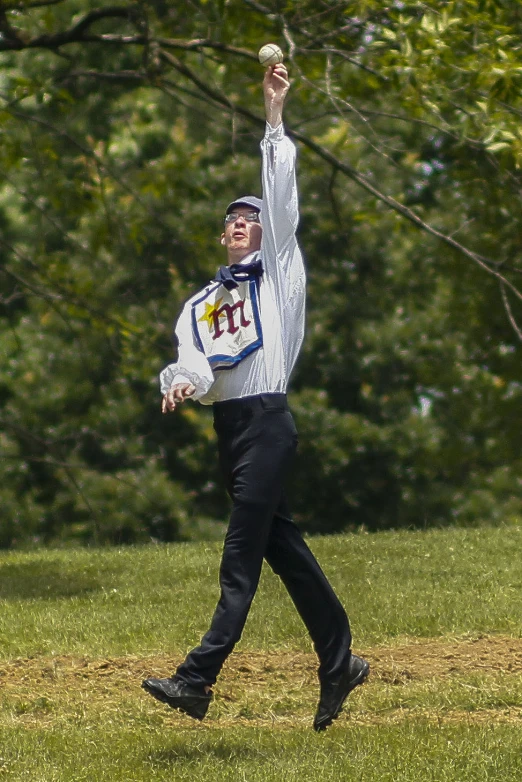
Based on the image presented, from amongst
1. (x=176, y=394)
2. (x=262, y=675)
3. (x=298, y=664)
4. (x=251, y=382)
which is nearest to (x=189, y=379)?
(x=176, y=394)

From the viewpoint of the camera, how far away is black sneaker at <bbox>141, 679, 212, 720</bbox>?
533 centimetres

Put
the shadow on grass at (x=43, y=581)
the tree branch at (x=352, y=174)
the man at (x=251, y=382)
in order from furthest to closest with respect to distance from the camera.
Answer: the shadow on grass at (x=43, y=581)
the tree branch at (x=352, y=174)
the man at (x=251, y=382)

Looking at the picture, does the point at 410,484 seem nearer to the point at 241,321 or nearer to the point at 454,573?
the point at 454,573

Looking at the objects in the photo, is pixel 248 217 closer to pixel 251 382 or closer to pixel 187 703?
pixel 251 382

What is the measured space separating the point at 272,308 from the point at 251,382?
1.02 ft

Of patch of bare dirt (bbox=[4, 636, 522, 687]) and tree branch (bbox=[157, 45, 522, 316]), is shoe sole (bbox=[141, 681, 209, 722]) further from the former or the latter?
tree branch (bbox=[157, 45, 522, 316])

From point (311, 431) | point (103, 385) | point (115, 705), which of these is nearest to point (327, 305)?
point (311, 431)

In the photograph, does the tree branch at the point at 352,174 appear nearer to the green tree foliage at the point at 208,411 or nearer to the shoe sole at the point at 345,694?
the shoe sole at the point at 345,694

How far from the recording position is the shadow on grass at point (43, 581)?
33.6 feet

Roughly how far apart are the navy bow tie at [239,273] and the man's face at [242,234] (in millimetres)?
117

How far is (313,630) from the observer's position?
5.84 metres

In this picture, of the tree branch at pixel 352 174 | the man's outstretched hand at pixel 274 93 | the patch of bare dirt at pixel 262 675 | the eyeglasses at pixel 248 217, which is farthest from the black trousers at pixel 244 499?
the tree branch at pixel 352 174

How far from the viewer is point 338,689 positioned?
588cm

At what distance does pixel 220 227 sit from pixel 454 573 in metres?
12.4
